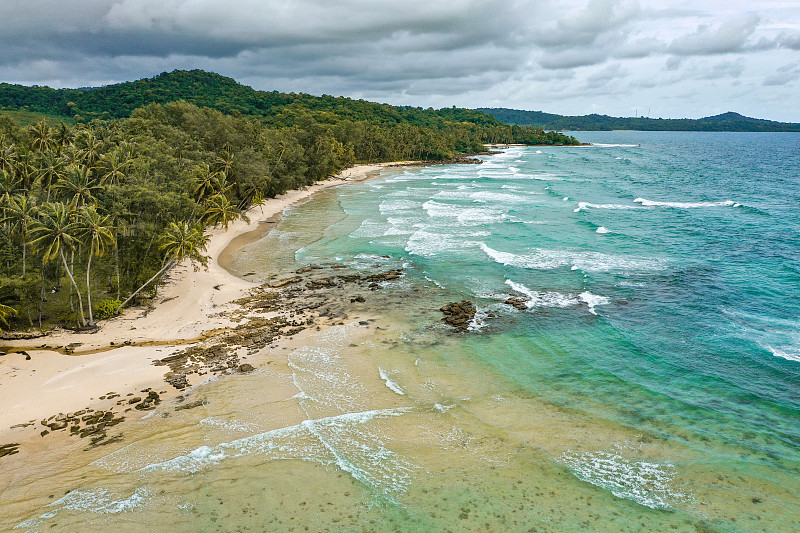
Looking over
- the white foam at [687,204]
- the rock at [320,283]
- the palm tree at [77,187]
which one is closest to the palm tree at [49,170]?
the palm tree at [77,187]

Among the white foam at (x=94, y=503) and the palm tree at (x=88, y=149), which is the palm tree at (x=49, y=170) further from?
the white foam at (x=94, y=503)

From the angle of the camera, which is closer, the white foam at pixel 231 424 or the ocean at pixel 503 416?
the ocean at pixel 503 416

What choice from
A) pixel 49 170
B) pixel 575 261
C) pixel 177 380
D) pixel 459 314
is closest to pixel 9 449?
pixel 177 380

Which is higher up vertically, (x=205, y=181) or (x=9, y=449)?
(x=205, y=181)

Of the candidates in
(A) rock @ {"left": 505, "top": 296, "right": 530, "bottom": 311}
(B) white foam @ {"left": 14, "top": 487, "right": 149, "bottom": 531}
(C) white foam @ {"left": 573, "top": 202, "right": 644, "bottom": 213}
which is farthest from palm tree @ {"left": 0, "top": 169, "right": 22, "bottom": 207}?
(C) white foam @ {"left": 573, "top": 202, "right": 644, "bottom": 213}

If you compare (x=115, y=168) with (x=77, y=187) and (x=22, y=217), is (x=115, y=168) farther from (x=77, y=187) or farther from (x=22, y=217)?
(x=22, y=217)

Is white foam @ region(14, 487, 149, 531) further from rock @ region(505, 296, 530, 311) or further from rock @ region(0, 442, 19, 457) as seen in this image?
rock @ region(505, 296, 530, 311)
